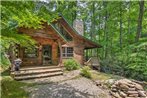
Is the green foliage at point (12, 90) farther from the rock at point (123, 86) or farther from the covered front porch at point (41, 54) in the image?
the rock at point (123, 86)

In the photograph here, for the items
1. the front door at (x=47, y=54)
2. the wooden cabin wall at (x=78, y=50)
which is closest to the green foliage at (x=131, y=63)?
the wooden cabin wall at (x=78, y=50)

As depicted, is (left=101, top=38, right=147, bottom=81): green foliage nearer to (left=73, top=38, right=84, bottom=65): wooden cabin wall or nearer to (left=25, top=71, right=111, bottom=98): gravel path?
(left=73, top=38, right=84, bottom=65): wooden cabin wall

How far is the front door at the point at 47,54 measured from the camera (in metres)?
17.1

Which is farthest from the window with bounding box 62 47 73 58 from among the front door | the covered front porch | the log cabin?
the front door

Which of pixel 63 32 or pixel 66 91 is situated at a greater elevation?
pixel 63 32

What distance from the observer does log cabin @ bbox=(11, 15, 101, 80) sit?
14656mm

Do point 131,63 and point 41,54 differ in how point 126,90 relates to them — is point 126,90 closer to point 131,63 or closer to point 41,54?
point 131,63

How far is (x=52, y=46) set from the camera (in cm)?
1750

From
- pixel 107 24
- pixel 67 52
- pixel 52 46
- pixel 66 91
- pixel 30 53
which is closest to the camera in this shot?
pixel 66 91

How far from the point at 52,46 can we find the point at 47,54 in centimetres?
93

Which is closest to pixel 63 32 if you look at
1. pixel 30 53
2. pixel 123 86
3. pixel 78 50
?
pixel 78 50

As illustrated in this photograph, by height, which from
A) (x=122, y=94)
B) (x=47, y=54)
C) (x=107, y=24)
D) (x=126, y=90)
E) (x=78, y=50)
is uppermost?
(x=107, y=24)

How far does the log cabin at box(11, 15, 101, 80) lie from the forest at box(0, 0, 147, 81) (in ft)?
7.73

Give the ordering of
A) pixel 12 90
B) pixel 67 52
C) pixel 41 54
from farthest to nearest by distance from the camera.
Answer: pixel 67 52
pixel 41 54
pixel 12 90
